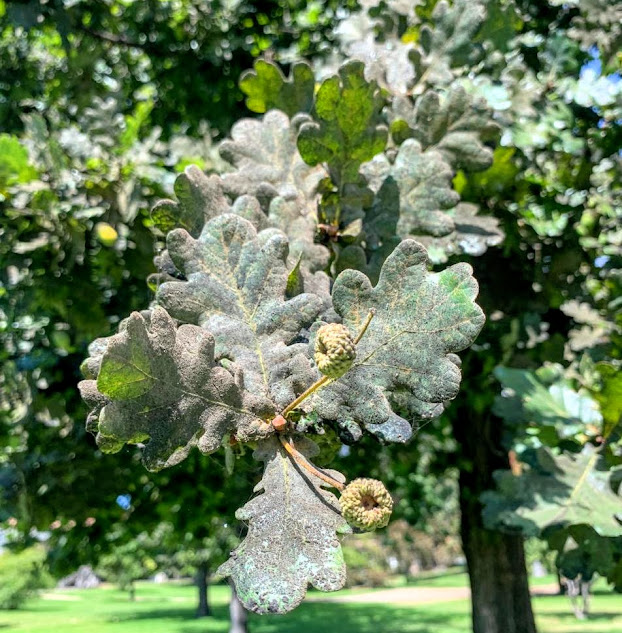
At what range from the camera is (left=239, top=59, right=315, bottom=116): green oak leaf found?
1.57m

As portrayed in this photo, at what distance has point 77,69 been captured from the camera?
2.95m

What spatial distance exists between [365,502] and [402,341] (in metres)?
0.21

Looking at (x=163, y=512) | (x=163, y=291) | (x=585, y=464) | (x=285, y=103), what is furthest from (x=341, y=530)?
(x=163, y=512)

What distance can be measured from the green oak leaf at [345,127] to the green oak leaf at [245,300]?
0.85 feet

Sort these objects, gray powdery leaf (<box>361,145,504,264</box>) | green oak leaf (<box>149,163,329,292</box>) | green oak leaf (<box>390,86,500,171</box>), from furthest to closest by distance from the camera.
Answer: green oak leaf (<box>390,86,500,171</box>) → gray powdery leaf (<box>361,145,504,264</box>) → green oak leaf (<box>149,163,329,292</box>)

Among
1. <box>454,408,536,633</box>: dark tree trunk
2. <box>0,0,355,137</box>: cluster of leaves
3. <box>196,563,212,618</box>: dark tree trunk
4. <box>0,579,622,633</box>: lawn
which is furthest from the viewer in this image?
Result: <box>196,563,212,618</box>: dark tree trunk

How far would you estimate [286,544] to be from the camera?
84 cm

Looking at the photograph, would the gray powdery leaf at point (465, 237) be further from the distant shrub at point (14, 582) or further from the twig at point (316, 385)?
the distant shrub at point (14, 582)

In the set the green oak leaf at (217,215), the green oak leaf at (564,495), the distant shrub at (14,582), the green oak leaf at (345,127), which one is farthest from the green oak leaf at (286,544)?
the distant shrub at (14,582)

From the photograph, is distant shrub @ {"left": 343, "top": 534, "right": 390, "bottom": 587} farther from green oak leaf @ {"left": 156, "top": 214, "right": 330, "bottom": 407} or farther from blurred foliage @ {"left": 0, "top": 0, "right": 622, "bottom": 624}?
green oak leaf @ {"left": 156, "top": 214, "right": 330, "bottom": 407}

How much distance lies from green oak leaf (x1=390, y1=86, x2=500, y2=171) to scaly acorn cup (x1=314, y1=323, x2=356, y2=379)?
34.5 inches

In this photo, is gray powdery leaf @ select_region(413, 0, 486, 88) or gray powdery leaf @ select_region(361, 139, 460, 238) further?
gray powdery leaf @ select_region(413, 0, 486, 88)

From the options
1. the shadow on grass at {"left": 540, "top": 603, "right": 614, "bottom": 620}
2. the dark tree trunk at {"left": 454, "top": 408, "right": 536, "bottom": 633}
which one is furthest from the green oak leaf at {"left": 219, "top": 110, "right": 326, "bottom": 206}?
the shadow on grass at {"left": 540, "top": 603, "right": 614, "bottom": 620}

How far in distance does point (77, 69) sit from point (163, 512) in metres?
2.15
